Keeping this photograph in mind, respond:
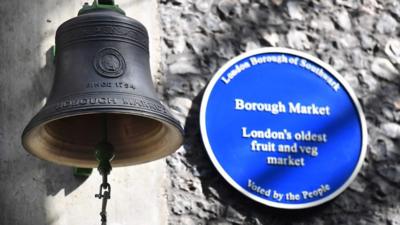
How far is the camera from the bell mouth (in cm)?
397

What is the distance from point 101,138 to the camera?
4098 mm

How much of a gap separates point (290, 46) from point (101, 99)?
6.28ft

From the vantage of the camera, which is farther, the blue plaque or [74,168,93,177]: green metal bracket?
the blue plaque

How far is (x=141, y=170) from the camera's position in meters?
4.68

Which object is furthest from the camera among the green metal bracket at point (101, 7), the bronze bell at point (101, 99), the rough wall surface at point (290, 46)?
the rough wall surface at point (290, 46)

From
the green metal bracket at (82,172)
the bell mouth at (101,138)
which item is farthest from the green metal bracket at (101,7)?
the green metal bracket at (82,172)

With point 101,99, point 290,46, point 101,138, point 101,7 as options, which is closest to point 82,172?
point 101,138

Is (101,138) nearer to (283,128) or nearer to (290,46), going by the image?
(283,128)

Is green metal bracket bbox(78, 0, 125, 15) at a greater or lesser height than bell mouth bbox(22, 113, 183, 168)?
greater

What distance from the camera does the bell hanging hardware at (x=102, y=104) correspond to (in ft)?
11.9

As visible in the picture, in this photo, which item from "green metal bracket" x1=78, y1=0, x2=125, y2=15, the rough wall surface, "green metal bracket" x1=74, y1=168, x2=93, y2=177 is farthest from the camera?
the rough wall surface

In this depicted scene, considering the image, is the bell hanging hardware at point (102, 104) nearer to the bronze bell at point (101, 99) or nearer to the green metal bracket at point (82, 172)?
the bronze bell at point (101, 99)

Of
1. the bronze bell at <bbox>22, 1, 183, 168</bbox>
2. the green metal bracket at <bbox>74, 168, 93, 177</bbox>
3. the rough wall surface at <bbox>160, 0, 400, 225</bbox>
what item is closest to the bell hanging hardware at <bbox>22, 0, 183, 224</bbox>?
the bronze bell at <bbox>22, 1, 183, 168</bbox>

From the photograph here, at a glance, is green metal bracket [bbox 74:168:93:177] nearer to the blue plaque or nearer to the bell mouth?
the bell mouth
